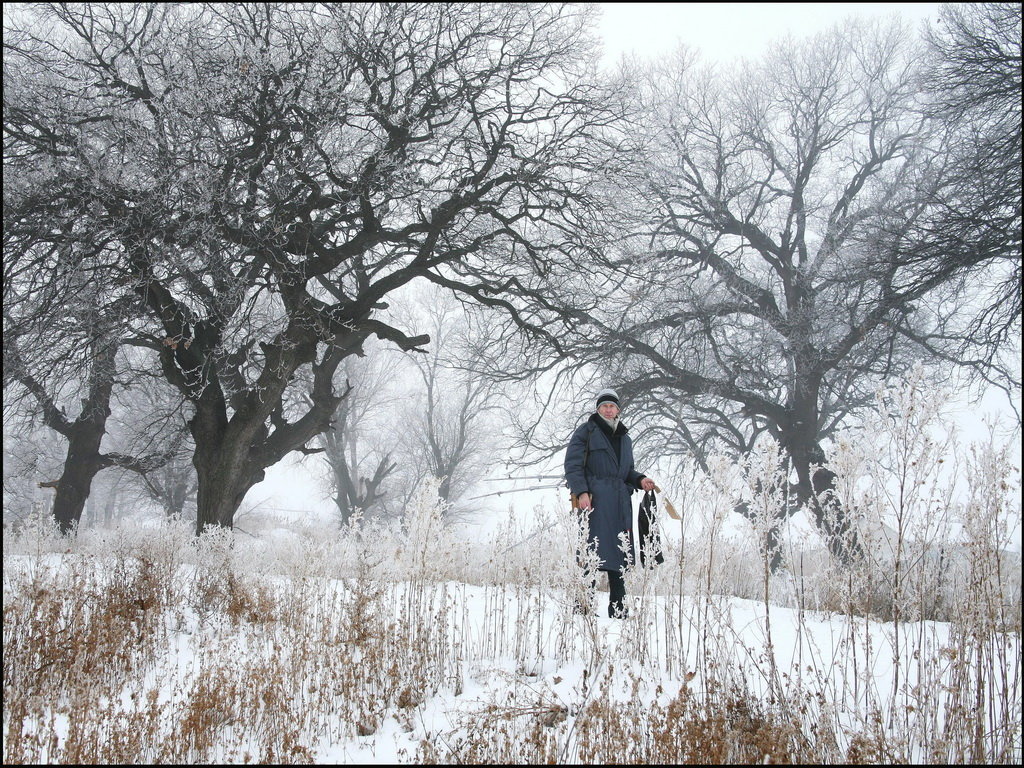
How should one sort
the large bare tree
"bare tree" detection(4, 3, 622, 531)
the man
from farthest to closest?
the large bare tree → "bare tree" detection(4, 3, 622, 531) → the man

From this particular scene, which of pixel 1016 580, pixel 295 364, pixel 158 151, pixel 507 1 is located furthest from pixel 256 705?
pixel 507 1

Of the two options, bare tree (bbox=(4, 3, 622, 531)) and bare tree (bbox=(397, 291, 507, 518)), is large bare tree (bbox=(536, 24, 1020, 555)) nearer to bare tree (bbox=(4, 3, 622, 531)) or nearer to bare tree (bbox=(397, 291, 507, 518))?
bare tree (bbox=(4, 3, 622, 531))

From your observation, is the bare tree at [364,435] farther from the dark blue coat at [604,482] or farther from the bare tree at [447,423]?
the dark blue coat at [604,482]

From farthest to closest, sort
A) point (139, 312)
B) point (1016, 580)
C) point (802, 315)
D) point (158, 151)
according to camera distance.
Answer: point (802, 315), point (139, 312), point (158, 151), point (1016, 580)

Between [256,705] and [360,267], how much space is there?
883 cm

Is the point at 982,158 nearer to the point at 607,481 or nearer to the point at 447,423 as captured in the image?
the point at 607,481

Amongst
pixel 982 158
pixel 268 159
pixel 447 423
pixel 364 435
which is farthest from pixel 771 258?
pixel 364 435

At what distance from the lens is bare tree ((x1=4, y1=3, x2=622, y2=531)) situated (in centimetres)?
698

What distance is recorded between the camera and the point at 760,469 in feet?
10.3

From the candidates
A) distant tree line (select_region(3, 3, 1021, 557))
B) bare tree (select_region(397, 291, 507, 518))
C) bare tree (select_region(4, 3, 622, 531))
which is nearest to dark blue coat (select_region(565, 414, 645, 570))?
distant tree line (select_region(3, 3, 1021, 557))

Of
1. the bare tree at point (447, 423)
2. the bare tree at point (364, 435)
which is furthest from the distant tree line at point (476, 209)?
the bare tree at point (447, 423)

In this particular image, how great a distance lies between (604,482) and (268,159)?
576cm

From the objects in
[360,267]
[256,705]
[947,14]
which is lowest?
[256,705]

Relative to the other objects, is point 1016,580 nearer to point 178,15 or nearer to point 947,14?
point 947,14
